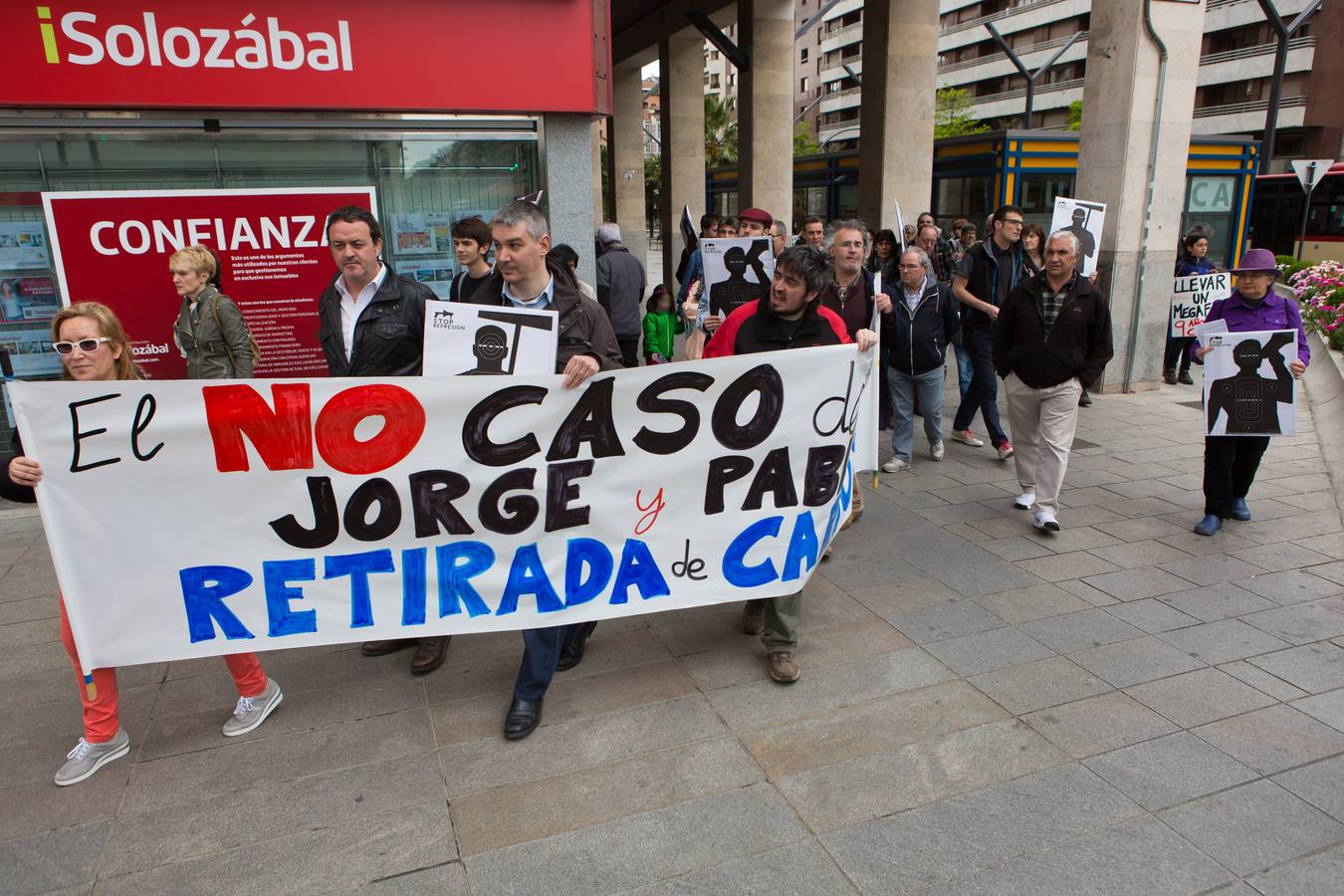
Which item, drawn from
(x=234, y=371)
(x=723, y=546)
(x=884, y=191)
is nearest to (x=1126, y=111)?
(x=884, y=191)

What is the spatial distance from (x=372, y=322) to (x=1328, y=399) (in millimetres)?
9599

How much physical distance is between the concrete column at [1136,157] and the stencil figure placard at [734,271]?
490cm

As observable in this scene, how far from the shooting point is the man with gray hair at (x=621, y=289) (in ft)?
26.3

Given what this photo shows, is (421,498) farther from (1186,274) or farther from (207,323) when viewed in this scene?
(1186,274)

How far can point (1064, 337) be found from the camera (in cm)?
550

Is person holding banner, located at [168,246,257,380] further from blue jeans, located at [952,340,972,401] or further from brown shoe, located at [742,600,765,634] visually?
→ blue jeans, located at [952,340,972,401]

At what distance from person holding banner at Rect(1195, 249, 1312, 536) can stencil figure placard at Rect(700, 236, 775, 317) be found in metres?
2.90

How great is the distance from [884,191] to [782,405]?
12645mm

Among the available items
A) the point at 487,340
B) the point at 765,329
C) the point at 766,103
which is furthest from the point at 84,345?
the point at 766,103

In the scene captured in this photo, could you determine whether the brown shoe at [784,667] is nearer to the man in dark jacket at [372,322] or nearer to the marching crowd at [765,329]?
the marching crowd at [765,329]

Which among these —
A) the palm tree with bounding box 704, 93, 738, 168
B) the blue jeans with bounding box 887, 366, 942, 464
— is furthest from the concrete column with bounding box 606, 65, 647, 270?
the palm tree with bounding box 704, 93, 738, 168

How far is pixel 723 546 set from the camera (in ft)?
12.5

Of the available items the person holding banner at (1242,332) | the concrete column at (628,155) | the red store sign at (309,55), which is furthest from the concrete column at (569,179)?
the concrete column at (628,155)

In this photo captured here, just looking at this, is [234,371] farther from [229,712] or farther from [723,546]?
[723,546]
